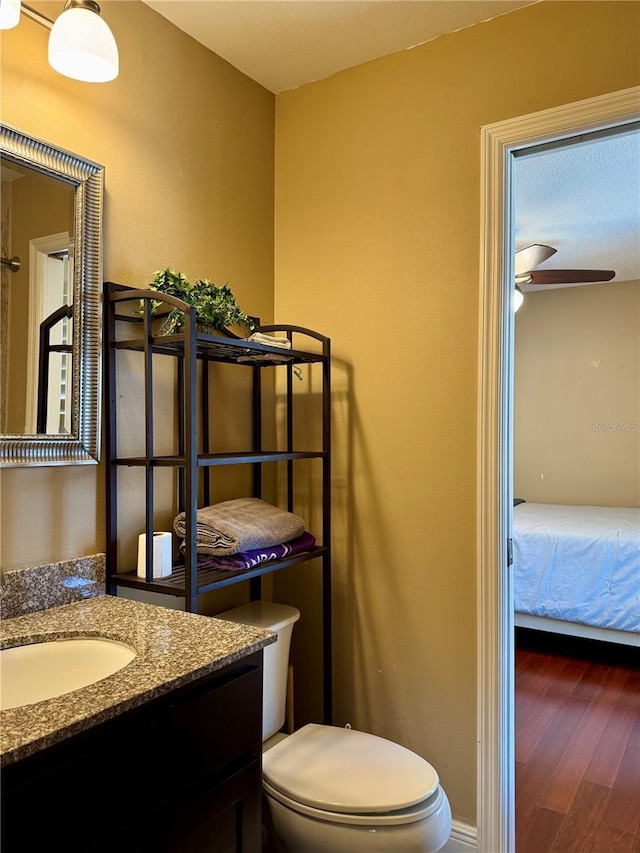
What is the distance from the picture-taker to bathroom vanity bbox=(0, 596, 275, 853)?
2.75 ft

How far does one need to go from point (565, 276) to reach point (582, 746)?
8.63 feet

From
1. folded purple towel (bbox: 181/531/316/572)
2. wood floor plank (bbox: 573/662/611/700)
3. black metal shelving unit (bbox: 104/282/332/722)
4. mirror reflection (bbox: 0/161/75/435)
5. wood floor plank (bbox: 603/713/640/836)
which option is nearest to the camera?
mirror reflection (bbox: 0/161/75/435)

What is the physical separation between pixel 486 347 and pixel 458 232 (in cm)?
37

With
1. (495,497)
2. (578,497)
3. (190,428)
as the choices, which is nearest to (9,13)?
(190,428)

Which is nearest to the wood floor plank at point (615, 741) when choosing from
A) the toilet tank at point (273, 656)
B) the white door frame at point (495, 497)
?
the white door frame at point (495, 497)

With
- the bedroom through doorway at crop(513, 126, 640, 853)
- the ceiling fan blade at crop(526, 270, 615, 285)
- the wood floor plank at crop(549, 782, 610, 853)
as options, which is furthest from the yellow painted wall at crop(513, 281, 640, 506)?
the wood floor plank at crop(549, 782, 610, 853)

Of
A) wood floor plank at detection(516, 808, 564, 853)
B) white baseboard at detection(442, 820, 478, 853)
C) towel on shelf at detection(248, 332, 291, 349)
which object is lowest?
wood floor plank at detection(516, 808, 564, 853)

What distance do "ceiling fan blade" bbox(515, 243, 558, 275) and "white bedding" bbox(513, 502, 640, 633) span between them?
1.55m

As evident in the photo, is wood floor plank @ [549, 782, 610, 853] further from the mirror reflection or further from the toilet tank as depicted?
the mirror reflection

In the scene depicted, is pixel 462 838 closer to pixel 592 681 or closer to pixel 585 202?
pixel 592 681

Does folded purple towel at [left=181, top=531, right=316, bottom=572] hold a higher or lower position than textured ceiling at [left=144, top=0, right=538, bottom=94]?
lower

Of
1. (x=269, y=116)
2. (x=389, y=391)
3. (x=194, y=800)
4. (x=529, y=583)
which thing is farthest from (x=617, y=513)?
(x=194, y=800)

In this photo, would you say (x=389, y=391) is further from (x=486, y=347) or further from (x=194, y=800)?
(x=194, y=800)

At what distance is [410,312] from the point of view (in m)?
1.90
